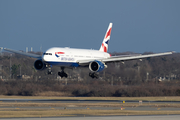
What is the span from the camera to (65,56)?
209 ft

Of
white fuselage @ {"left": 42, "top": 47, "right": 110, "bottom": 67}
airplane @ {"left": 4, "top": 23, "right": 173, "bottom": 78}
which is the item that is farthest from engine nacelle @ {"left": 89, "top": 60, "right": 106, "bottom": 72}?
white fuselage @ {"left": 42, "top": 47, "right": 110, "bottom": 67}

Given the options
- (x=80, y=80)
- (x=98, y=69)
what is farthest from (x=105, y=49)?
(x=80, y=80)

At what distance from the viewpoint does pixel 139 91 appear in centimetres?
9544

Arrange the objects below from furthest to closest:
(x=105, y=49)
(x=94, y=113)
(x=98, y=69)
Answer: (x=105, y=49), (x=98, y=69), (x=94, y=113)

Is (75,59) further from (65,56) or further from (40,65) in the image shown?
(40,65)

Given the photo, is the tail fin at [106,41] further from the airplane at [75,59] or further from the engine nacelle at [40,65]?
the engine nacelle at [40,65]

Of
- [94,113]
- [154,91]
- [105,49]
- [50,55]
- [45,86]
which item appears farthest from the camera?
[45,86]

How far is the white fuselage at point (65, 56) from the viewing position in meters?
62.0

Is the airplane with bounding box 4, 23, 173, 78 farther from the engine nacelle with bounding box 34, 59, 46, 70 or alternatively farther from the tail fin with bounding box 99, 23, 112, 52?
the tail fin with bounding box 99, 23, 112, 52

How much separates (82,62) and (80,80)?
40.6 metres

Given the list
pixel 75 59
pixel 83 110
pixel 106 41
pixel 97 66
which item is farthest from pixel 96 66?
pixel 106 41

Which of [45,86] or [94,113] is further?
[45,86]

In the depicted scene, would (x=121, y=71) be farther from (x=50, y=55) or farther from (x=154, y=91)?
(x=50, y=55)

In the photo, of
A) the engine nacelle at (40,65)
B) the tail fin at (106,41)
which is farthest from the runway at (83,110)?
the tail fin at (106,41)
